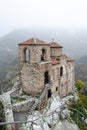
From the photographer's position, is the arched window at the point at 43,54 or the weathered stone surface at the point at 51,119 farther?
the arched window at the point at 43,54

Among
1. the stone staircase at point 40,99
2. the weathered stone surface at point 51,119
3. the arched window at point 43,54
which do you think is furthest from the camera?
the arched window at point 43,54

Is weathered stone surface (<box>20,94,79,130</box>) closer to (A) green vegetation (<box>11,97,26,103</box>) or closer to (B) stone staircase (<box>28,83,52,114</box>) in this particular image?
(B) stone staircase (<box>28,83,52,114</box>)

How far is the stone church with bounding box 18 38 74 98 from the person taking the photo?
2778 centimetres

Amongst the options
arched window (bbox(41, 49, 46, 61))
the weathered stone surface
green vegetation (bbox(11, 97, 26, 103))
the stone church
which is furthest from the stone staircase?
arched window (bbox(41, 49, 46, 61))

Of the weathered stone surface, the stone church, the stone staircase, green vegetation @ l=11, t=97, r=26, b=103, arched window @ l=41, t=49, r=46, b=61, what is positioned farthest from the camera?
arched window @ l=41, t=49, r=46, b=61

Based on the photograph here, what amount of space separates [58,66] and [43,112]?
839 centimetres

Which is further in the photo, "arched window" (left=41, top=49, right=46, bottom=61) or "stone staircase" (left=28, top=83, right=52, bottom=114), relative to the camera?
"arched window" (left=41, top=49, right=46, bottom=61)

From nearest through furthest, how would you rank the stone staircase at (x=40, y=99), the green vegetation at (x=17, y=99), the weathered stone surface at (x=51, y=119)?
the weathered stone surface at (x=51, y=119), the stone staircase at (x=40, y=99), the green vegetation at (x=17, y=99)

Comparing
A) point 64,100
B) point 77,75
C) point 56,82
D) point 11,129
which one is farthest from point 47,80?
point 77,75

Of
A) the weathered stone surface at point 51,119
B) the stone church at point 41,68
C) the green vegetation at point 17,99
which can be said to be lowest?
the weathered stone surface at point 51,119

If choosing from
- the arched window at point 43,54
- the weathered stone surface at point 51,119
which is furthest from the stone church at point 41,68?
the weathered stone surface at point 51,119

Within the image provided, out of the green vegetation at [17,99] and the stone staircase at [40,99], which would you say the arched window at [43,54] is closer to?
the stone staircase at [40,99]

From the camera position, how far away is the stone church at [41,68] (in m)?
27.8

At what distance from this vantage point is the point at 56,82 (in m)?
30.8
